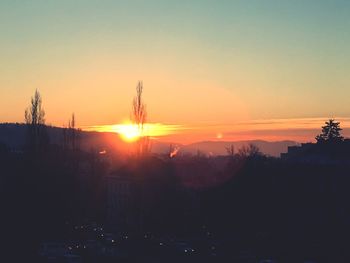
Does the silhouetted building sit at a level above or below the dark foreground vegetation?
above

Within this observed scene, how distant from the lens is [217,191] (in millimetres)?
40750

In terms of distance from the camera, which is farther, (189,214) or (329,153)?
(329,153)

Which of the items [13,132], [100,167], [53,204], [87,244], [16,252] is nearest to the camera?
[16,252]

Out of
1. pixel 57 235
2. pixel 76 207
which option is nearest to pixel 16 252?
pixel 57 235

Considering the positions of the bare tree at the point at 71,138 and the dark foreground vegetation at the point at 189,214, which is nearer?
the dark foreground vegetation at the point at 189,214

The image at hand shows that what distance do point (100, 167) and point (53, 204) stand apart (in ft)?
65.9

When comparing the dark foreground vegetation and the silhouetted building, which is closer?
the dark foreground vegetation

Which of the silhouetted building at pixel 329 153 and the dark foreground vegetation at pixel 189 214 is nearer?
the dark foreground vegetation at pixel 189 214

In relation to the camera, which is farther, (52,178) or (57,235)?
(52,178)

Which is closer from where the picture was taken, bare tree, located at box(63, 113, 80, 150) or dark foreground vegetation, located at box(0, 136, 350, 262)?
dark foreground vegetation, located at box(0, 136, 350, 262)

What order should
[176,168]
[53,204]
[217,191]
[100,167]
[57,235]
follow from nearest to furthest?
[57,235] → [217,191] → [53,204] → [176,168] → [100,167]

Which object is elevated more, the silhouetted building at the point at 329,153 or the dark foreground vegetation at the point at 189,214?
the silhouetted building at the point at 329,153

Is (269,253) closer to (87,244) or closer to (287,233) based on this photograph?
(287,233)

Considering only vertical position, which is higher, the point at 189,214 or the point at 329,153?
the point at 329,153
